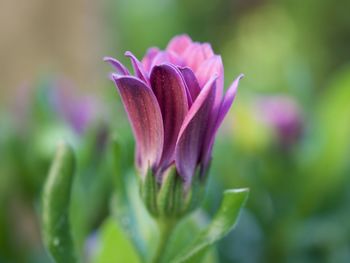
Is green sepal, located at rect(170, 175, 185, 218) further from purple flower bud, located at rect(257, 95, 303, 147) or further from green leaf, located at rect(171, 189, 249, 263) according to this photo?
purple flower bud, located at rect(257, 95, 303, 147)

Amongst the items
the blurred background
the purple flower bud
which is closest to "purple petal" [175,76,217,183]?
the blurred background

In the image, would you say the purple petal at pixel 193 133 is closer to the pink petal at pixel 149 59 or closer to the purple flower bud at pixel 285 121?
the pink petal at pixel 149 59

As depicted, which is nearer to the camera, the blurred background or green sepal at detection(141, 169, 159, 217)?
green sepal at detection(141, 169, 159, 217)

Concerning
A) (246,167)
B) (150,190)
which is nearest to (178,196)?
(150,190)

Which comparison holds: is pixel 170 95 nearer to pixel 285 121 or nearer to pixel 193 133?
pixel 193 133

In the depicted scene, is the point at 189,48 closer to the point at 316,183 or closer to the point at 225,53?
the point at 316,183

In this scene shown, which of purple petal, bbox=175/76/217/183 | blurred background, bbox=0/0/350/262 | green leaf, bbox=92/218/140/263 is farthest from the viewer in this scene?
blurred background, bbox=0/0/350/262

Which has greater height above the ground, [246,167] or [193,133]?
[193,133]

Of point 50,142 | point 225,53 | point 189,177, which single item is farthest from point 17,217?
point 225,53
